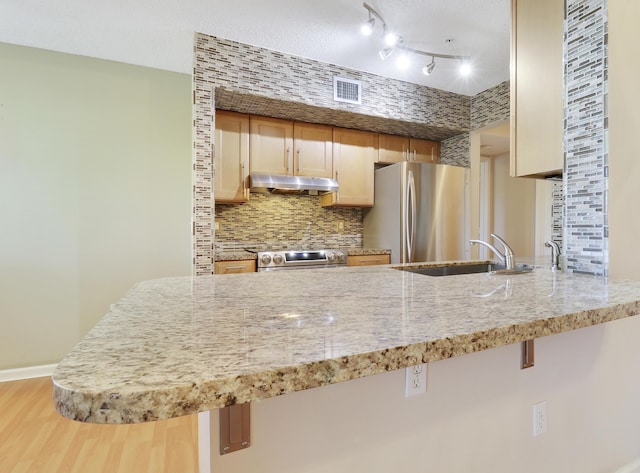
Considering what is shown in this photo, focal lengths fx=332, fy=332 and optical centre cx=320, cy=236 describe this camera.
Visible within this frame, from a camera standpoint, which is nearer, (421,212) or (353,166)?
(421,212)

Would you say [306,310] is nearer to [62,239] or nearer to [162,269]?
[162,269]

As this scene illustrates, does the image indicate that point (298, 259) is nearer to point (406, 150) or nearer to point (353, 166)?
point (353, 166)

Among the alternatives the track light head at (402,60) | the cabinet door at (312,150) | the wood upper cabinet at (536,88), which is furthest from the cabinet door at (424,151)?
the wood upper cabinet at (536,88)

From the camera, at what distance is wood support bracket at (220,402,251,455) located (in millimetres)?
719

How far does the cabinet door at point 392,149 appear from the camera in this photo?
11.8ft

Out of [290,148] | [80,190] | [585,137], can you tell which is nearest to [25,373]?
[80,190]

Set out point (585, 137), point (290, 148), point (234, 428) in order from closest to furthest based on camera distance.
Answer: point (234, 428) → point (585, 137) → point (290, 148)

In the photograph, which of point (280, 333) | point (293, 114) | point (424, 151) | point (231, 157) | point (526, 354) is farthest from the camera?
point (424, 151)

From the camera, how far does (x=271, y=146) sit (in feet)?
10.2

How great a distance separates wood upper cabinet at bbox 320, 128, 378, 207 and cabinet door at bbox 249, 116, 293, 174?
492 mm

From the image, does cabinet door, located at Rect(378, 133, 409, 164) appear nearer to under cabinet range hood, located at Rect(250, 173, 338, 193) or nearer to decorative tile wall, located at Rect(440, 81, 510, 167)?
decorative tile wall, located at Rect(440, 81, 510, 167)

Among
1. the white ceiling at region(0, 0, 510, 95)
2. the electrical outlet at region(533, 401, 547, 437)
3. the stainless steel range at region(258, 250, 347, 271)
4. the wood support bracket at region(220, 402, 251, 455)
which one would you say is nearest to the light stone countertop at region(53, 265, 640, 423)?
the wood support bracket at region(220, 402, 251, 455)

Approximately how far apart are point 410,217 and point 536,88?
1726 mm

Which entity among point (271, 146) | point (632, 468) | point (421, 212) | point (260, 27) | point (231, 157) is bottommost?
point (632, 468)
